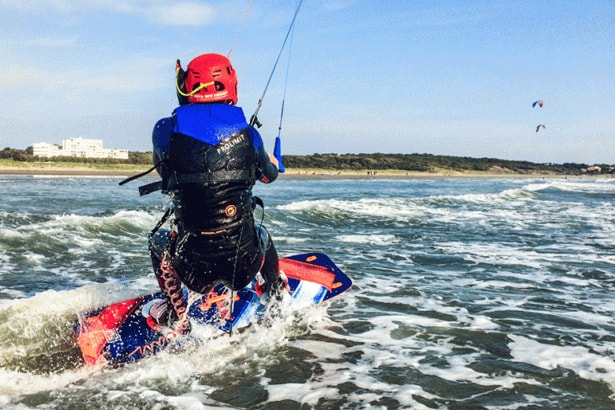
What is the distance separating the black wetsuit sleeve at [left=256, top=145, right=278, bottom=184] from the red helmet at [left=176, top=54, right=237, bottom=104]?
0.46 m

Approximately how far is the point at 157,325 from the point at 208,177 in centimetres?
170

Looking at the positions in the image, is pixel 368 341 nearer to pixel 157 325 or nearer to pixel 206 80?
pixel 157 325

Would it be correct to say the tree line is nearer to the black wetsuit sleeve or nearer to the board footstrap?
the board footstrap

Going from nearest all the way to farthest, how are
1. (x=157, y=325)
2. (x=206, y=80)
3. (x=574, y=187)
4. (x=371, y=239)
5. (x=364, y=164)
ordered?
(x=206, y=80) < (x=157, y=325) < (x=371, y=239) < (x=574, y=187) < (x=364, y=164)

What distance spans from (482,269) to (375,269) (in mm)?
1712

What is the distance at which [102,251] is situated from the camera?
9.60 metres

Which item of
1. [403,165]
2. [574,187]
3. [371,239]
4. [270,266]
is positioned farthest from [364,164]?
[270,266]

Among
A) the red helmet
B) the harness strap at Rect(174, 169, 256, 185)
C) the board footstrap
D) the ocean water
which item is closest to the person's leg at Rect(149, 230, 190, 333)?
the ocean water

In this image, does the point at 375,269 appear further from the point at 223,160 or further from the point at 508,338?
the point at 223,160

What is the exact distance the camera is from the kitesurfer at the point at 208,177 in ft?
11.7

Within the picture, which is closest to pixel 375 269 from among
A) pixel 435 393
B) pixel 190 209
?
pixel 435 393

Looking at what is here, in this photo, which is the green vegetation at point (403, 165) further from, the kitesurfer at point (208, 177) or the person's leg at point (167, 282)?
the kitesurfer at point (208, 177)

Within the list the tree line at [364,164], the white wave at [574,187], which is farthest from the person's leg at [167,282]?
the tree line at [364,164]

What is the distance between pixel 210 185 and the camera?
3.59m
